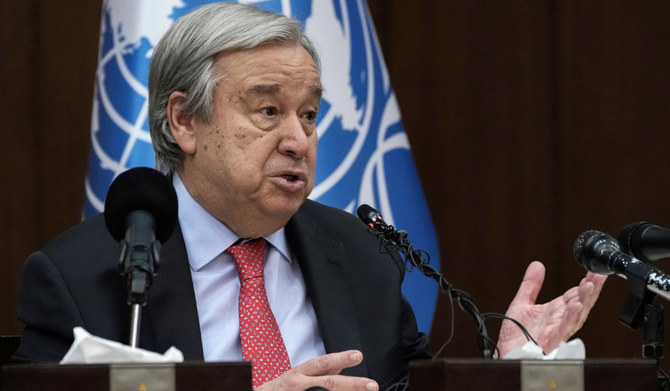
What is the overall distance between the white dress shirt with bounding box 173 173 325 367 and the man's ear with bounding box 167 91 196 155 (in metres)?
0.10

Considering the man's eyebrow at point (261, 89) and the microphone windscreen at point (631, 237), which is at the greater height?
the man's eyebrow at point (261, 89)

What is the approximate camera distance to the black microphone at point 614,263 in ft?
5.58

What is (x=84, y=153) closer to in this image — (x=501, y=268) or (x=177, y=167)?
(x=177, y=167)

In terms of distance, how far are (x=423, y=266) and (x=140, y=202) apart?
0.55m

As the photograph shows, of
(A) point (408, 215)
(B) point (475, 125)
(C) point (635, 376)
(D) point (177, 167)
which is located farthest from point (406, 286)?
(C) point (635, 376)

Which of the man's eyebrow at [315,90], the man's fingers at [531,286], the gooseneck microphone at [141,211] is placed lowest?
the man's fingers at [531,286]

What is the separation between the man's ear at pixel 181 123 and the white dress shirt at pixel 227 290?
3.9 inches

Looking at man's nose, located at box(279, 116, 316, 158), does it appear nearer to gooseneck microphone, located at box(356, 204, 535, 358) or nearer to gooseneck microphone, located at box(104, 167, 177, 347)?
gooseneck microphone, located at box(356, 204, 535, 358)

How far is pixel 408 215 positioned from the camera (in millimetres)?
3156

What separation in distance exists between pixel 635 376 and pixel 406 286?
180cm

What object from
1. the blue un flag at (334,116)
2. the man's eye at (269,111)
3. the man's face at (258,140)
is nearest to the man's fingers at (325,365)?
the man's face at (258,140)

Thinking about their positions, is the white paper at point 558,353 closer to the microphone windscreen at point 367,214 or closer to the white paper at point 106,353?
the white paper at point 106,353

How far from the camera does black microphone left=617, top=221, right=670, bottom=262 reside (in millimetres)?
1806

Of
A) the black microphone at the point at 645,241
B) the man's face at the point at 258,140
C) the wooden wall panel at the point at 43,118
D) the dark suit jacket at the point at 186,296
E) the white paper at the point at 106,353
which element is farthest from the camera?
the wooden wall panel at the point at 43,118
